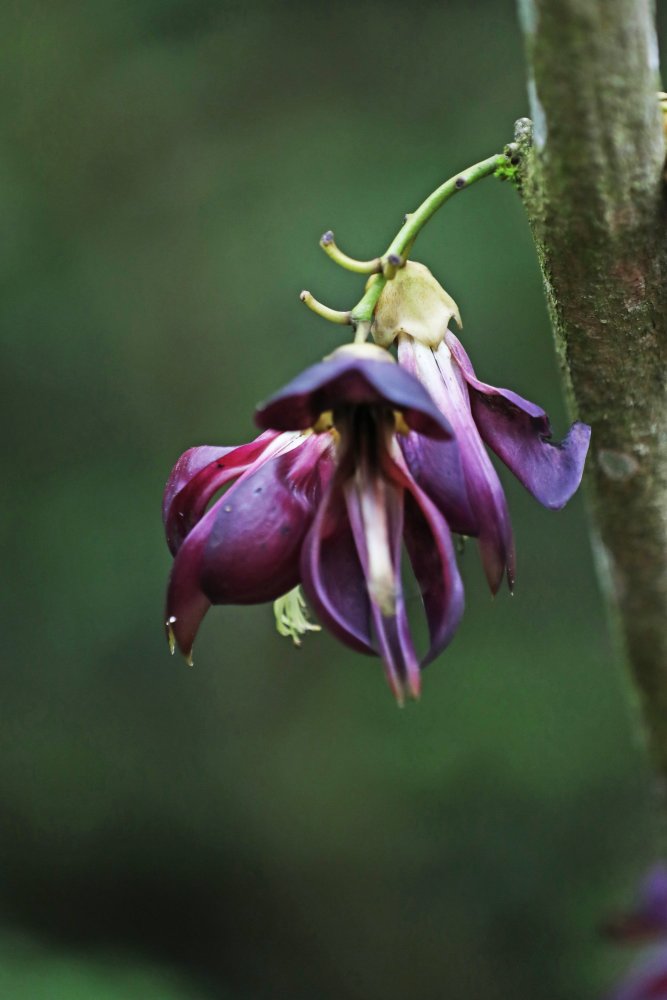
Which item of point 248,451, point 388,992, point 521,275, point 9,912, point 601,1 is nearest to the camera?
point 601,1

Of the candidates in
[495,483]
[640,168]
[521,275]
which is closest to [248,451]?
[495,483]

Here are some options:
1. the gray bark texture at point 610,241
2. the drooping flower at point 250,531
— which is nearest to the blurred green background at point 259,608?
the gray bark texture at point 610,241

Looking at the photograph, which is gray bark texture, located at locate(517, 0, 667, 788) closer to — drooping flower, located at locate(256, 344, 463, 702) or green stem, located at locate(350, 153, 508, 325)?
green stem, located at locate(350, 153, 508, 325)

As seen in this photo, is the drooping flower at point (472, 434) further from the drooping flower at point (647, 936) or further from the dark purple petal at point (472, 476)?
the drooping flower at point (647, 936)

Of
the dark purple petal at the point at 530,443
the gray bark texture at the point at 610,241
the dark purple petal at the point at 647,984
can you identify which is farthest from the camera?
the dark purple petal at the point at 530,443

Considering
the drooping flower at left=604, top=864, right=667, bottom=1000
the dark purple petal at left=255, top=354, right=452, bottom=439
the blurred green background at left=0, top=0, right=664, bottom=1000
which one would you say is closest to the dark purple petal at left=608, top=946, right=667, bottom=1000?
the drooping flower at left=604, top=864, right=667, bottom=1000

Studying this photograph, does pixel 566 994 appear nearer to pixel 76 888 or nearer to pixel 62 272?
pixel 76 888

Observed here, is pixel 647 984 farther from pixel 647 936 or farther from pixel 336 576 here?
pixel 336 576
